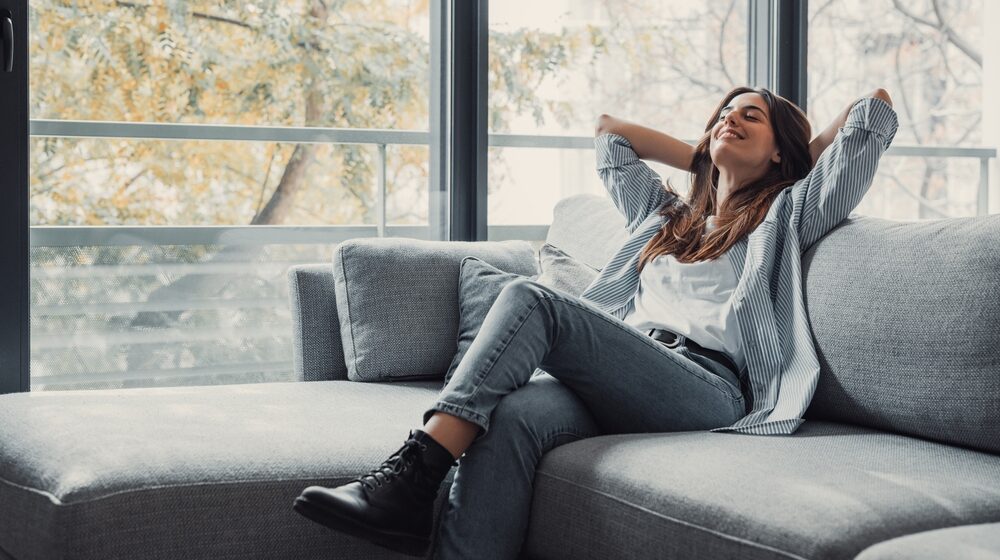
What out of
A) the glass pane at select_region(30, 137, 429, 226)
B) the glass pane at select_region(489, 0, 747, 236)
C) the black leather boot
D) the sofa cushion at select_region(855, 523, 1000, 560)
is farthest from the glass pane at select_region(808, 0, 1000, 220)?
the sofa cushion at select_region(855, 523, 1000, 560)

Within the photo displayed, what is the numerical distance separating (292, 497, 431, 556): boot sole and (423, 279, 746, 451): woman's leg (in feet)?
0.68

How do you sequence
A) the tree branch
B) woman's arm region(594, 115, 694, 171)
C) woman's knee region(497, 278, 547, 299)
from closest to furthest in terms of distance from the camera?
woman's knee region(497, 278, 547, 299)
woman's arm region(594, 115, 694, 171)
the tree branch

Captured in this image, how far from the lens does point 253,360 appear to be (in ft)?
9.89

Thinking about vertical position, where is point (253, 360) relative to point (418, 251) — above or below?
below

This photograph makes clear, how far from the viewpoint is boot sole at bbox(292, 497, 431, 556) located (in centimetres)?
161

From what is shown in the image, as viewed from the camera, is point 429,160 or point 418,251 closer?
point 418,251

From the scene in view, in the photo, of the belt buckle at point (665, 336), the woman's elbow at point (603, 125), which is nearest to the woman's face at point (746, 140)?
the woman's elbow at point (603, 125)

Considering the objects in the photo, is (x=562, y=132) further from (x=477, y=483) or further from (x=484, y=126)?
(x=477, y=483)

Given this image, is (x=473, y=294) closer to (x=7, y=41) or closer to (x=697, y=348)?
(x=697, y=348)

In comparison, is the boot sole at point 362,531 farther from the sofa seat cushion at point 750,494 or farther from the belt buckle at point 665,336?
the belt buckle at point 665,336

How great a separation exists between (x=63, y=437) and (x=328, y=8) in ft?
5.26

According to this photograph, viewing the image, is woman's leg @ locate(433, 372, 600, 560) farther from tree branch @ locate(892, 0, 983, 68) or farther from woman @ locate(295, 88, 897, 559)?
tree branch @ locate(892, 0, 983, 68)

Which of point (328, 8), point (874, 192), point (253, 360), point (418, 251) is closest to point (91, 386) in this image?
point (253, 360)

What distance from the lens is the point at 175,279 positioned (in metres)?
2.89
